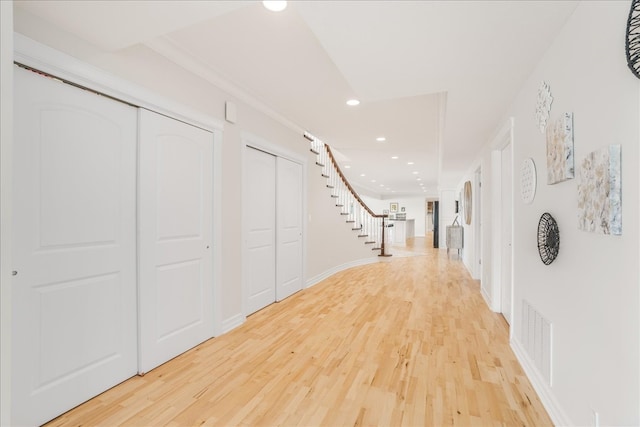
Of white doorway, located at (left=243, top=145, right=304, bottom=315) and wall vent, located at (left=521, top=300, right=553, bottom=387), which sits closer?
wall vent, located at (left=521, top=300, right=553, bottom=387)

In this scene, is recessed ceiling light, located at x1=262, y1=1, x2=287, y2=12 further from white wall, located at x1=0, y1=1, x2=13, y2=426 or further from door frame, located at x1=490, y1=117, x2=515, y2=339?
door frame, located at x1=490, y1=117, x2=515, y2=339

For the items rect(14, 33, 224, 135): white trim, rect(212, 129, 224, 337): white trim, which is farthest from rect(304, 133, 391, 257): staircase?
rect(14, 33, 224, 135): white trim

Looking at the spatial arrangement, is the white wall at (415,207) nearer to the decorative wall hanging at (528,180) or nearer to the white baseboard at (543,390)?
the decorative wall hanging at (528,180)

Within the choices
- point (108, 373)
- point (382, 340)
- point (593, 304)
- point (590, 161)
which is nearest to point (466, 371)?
point (382, 340)

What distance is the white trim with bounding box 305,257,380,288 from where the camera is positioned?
16.7 ft

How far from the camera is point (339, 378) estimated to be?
223 cm

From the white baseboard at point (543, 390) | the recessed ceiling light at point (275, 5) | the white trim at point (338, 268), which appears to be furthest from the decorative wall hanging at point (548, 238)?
the white trim at point (338, 268)

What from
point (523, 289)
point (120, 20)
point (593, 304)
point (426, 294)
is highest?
point (120, 20)

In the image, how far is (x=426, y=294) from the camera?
4586 millimetres

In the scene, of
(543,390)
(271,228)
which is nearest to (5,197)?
(543,390)

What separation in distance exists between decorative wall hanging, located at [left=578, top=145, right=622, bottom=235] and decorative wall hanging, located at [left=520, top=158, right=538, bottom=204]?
2.57 ft

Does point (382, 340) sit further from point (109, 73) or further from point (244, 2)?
point (109, 73)

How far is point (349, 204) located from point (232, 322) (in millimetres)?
4238

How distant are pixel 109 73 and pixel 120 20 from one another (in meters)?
0.46
